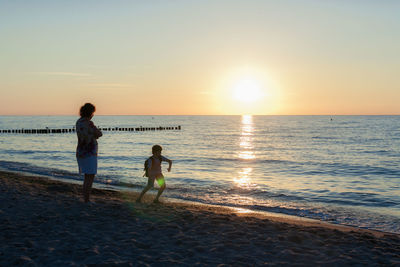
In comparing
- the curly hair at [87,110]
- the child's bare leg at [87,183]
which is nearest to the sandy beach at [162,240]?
the child's bare leg at [87,183]

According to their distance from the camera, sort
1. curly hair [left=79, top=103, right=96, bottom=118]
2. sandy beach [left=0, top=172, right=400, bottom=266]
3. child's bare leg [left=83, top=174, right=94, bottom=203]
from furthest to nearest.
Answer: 1. child's bare leg [left=83, top=174, right=94, bottom=203]
2. curly hair [left=79, top=103, right=96, bottom=118]
3. sandy beach [left=0, top=172, right=400, bottom=266]

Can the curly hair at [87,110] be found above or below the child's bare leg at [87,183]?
above

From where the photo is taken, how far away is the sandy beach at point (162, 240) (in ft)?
18.6

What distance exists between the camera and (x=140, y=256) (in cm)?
575

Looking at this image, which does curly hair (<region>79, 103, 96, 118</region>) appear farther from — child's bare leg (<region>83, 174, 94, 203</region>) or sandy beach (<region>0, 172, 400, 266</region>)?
sandy beach (<region>0, 172, 400, 266</region>)

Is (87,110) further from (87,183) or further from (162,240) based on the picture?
(162,240)

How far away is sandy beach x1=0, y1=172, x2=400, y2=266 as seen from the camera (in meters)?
5.68

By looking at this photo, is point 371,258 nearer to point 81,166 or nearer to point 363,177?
point 81,166

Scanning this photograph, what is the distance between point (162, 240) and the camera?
668 centimetres

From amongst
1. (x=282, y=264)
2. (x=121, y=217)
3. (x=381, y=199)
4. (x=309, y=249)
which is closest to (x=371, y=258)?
(x=309, y=249)

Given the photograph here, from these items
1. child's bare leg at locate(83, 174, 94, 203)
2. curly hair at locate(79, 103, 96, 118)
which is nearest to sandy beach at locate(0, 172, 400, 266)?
child's bare leg at locate(83, 174, 94, 203)

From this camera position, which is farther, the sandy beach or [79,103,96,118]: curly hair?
[79,103,96,118]: curly hair

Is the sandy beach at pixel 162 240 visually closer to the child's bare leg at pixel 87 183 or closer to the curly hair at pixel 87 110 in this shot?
the child's bare leg at pixel 87 183

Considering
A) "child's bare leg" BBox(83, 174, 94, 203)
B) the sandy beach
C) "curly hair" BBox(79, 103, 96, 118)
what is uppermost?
"curly hair" BBox(79, 103, 96, 118)
